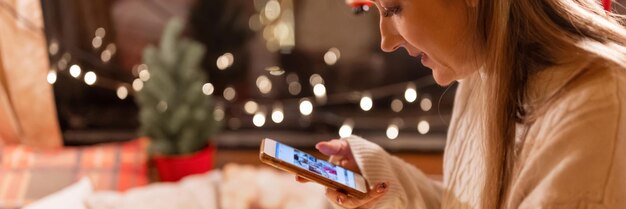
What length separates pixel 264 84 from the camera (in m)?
2.84

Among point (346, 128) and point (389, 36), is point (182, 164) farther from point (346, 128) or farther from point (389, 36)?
point (389, 36)

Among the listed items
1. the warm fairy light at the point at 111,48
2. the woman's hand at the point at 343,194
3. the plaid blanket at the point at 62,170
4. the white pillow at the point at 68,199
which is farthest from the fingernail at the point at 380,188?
the warm fairy light at the point at 111,48

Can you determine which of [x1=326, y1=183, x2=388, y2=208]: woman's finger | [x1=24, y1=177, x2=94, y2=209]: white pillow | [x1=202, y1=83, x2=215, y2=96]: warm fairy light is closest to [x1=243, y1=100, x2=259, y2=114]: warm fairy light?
[x1=202, y1=83, x2=215, y2=96]: warm fairy light

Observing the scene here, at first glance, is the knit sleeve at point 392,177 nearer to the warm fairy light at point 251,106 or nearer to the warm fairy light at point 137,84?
the warm fairy light at point 251,106

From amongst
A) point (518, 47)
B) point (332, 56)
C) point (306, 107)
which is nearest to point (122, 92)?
point (306, 107)

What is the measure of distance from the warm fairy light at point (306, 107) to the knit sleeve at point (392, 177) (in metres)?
1.59

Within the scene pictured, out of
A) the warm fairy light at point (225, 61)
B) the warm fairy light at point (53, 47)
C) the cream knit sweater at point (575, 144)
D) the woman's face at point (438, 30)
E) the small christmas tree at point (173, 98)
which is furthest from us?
the warm fairy light at point (225, 61)

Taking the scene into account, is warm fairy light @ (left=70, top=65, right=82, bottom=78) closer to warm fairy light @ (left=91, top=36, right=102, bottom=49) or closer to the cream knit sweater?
warm fairy light @ (left=91, top=36, right=102, bottom=49)

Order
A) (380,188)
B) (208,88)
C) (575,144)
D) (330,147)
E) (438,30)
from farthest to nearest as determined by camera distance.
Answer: (208,88) < (330,147) < (380,188) < (438,30) < (575,144)

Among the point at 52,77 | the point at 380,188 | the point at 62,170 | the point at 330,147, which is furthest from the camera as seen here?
the point at 52,77

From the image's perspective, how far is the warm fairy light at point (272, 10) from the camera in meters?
2.67

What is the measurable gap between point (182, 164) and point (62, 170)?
0.42 metres

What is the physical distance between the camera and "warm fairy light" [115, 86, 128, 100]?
9.39 feet

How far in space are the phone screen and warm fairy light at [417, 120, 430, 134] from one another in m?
1.64
